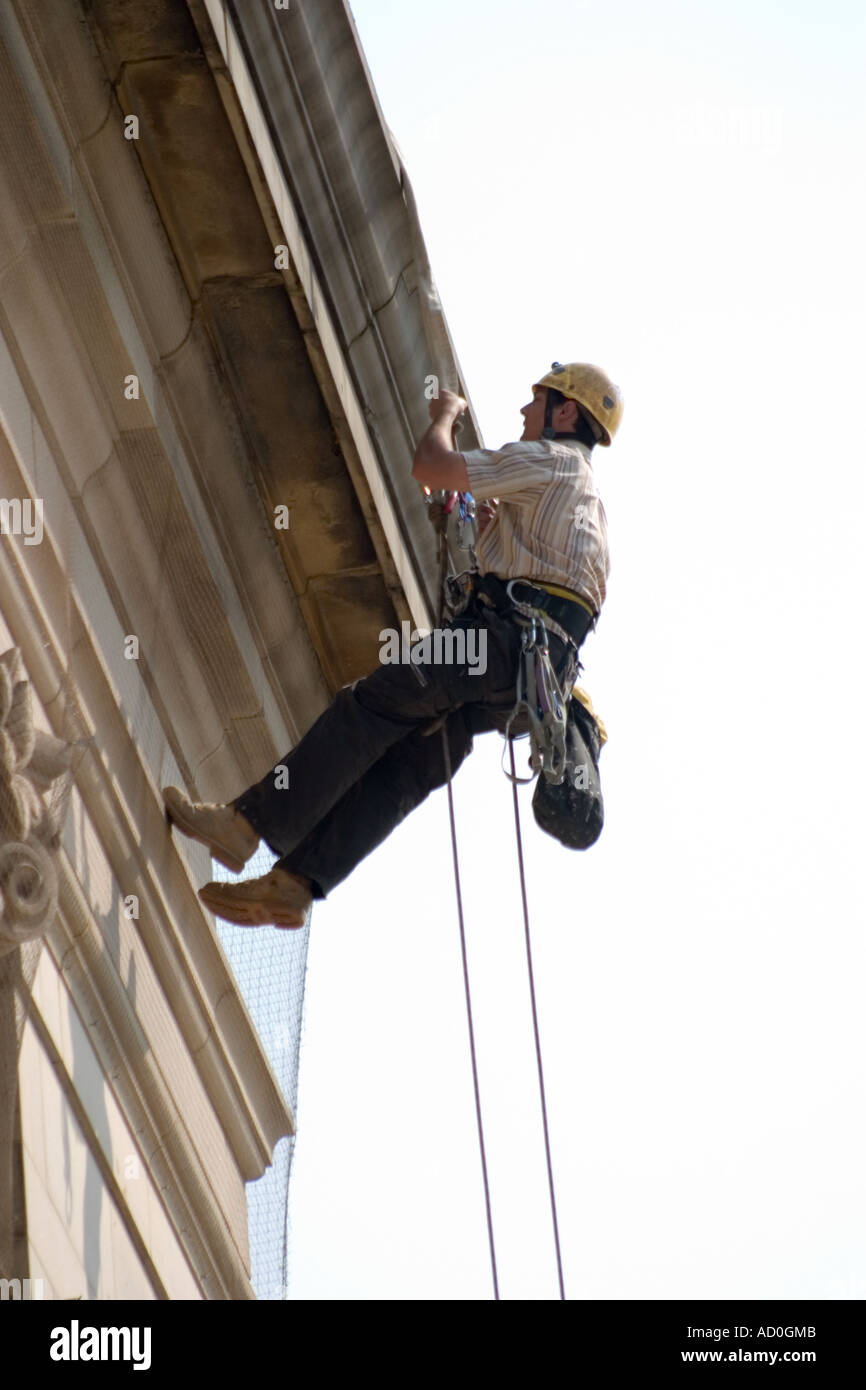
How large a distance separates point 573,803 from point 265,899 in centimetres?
116

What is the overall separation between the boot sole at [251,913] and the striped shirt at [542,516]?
1467 mm

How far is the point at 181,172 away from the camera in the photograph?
815 centimetres

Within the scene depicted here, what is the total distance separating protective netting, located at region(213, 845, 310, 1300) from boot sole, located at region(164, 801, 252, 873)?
2.46 feet

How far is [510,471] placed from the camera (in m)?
8.20

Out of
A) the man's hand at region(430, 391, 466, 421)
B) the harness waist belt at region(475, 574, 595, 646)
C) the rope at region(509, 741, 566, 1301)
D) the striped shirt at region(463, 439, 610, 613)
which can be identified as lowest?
the rope at region(509, 741, 566, 1301)

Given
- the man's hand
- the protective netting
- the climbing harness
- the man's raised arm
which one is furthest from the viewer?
the protective netting

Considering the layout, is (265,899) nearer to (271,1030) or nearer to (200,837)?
(200,837)

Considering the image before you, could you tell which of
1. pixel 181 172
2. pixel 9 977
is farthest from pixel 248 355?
pixel 9 977

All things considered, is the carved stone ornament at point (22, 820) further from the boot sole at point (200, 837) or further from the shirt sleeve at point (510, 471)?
the shirt sleeve at point (510, 471)

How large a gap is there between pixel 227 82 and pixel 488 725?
2.51 meters

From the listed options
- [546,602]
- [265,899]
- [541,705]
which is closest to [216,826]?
[265,899]

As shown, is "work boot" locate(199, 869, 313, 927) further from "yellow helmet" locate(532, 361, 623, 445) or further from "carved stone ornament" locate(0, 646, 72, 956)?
"yellow helmet" locate(532, 361, 623, 445)

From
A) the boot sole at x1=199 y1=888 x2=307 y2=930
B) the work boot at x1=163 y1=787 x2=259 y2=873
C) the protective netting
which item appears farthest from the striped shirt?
the protective netting

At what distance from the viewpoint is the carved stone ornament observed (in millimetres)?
6562
